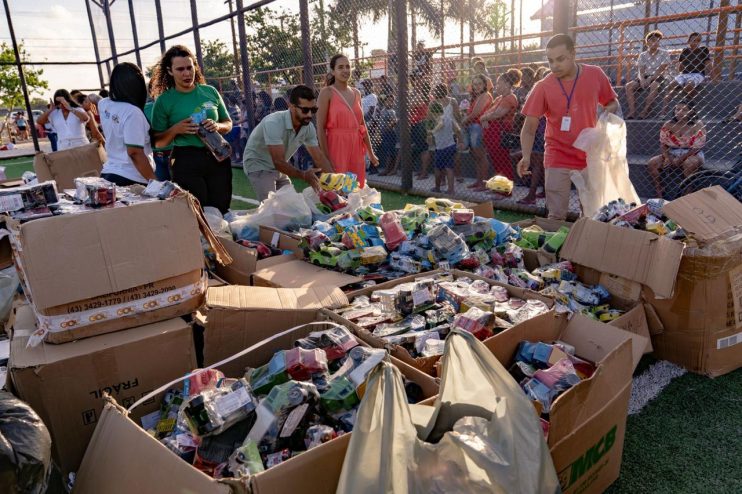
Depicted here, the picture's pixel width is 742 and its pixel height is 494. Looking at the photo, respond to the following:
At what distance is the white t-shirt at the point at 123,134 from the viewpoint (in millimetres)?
3582

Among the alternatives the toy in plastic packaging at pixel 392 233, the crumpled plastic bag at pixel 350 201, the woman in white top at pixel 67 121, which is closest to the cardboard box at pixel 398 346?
the toy in plastic packaging at pixel 392 233

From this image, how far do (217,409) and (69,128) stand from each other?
8391 mm

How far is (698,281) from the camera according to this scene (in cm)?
267

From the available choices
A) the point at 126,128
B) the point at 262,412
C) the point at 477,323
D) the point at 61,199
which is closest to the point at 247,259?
the point at 61,199

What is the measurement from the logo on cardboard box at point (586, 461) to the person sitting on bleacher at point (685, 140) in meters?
4.35

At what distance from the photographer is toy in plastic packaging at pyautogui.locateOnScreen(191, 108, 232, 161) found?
12.0 ft

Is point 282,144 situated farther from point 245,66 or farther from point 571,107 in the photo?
point 245,66

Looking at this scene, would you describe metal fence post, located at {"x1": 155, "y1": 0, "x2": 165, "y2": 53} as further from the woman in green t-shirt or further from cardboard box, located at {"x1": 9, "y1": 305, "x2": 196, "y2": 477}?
cardboard box, located at {"x1": 9, "y1": 305, "x2": 196, "y2": 477}

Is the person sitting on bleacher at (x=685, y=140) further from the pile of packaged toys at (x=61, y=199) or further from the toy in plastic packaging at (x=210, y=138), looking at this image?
the pile of packaged toys at (x=61, y=199)

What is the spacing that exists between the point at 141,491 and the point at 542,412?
1.24 m

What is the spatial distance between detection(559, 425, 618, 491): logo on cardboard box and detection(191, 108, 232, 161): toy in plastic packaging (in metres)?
2.90

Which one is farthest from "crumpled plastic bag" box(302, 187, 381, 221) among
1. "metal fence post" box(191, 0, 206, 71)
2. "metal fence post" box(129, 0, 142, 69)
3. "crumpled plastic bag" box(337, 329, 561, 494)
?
"metal fence post" box(129, 0, 142, 69)

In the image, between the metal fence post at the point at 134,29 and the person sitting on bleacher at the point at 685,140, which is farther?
the metal fence post at the point at 134,29

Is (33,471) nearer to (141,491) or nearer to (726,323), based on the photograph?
(141,491)
